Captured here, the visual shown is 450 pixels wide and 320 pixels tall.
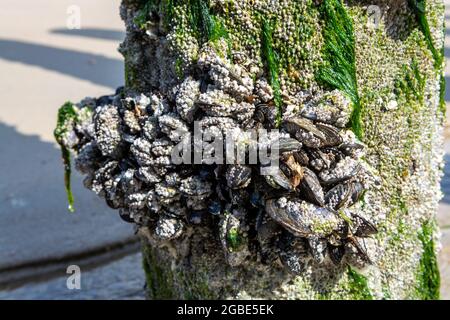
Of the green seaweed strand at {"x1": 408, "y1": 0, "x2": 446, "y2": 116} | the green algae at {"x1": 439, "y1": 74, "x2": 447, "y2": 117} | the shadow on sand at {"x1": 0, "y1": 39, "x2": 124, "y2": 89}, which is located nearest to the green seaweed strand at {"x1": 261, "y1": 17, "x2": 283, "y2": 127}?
the green seaweed strand at {"x1": 408, "y1": 0, "x2": 446, "y2": 116}

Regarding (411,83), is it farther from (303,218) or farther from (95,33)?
(95,33)

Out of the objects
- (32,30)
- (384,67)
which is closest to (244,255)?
(384,67)

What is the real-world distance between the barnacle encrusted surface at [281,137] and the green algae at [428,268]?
53mm

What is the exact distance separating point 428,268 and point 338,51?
0.47m

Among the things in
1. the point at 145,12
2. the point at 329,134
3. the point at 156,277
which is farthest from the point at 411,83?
the point at 156,277

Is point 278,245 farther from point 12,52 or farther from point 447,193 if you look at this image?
point 12,52

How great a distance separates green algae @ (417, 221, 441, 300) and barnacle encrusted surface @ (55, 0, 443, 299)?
53mm

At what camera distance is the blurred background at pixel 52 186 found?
1.64m

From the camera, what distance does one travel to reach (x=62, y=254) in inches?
68.3

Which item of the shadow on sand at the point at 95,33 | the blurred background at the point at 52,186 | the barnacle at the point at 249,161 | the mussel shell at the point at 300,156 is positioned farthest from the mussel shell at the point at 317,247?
the shadow on sand at the point at 95,33

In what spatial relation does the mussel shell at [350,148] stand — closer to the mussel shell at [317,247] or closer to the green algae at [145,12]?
the mussel shell at [317,247]

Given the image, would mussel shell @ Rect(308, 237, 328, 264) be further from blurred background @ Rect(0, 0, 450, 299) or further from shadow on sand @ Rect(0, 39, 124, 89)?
shadow on sand @ Rect(0, 39, 124, 89)

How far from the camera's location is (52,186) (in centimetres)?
210

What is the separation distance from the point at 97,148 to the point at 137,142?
0.13 meters
